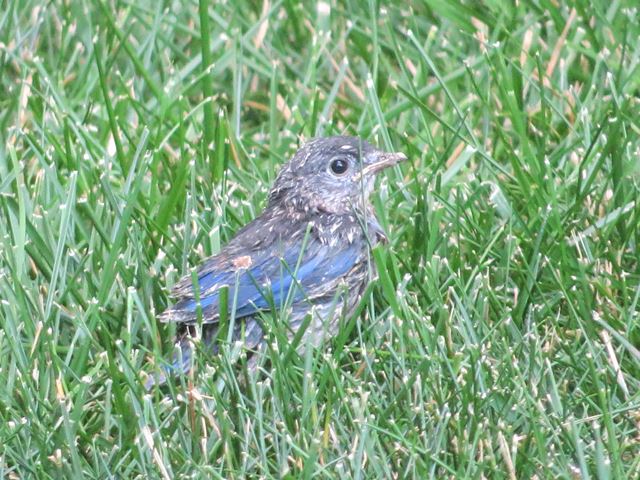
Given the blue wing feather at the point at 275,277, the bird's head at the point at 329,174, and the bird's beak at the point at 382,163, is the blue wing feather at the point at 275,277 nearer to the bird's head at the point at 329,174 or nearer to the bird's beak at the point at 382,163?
the bird's head at the point at 329,174

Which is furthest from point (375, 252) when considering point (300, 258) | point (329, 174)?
point (329, 174)

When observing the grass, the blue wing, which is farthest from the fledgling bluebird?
the grass

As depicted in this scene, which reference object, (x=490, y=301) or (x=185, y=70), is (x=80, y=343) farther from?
(x=185, y=70)

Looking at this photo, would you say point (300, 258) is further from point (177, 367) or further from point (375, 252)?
point (177, 367)

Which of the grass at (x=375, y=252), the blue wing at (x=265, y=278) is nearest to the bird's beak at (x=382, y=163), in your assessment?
the grass at (x=375, y=252)

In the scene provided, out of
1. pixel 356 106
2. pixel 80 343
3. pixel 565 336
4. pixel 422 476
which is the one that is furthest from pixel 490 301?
pixel 356 106

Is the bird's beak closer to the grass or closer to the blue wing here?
the grass

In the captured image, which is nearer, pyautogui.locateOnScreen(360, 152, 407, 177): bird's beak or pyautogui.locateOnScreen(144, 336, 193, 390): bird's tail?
→ pyautogui.locateOnScreen(144, 336, 193, 390): bird's tail
